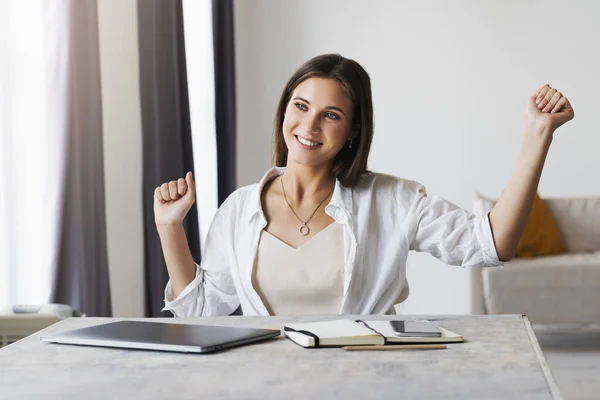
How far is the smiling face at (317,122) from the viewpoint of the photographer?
2059mm

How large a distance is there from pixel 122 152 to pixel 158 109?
0.25 m

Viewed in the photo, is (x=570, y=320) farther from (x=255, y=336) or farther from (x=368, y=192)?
(x=255, y=336)

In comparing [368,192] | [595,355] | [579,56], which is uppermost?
[579,56]

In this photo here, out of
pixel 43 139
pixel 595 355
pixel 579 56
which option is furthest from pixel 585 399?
pixel 579 56

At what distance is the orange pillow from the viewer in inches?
180

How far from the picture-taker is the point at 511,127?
5312 millimetres

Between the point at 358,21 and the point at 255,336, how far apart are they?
428 cm

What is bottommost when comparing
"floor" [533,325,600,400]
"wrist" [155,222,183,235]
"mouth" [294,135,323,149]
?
"floor" [533,325,600,400]

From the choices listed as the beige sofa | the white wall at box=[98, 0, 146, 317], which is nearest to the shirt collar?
the white wall at box=[98, 0, 146, 317]

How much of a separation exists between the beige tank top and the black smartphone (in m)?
0.54

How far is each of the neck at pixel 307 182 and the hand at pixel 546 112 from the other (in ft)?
1.80

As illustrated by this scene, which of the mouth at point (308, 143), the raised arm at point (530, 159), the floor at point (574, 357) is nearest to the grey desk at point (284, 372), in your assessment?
the raised arm at point (530, 159)

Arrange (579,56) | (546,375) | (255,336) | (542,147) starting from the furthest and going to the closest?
1. (579,56)
2. (542,147)
3. (255,336)
4. (546,375)

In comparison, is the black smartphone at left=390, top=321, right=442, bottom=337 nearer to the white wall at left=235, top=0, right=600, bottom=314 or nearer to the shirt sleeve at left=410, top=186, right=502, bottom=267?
the shirt sleeve at left=410, top=186, right=502, bottom=267
